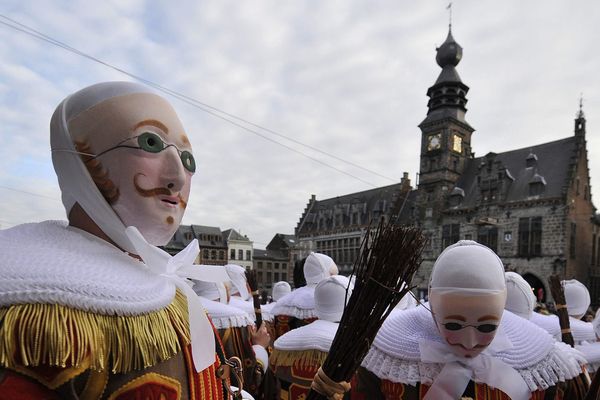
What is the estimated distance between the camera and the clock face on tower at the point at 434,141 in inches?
1236

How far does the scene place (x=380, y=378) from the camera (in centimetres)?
258

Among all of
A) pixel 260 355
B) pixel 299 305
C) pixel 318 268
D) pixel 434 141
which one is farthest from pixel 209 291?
pixel 434 141

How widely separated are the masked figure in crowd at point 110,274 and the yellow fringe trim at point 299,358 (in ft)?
6.81

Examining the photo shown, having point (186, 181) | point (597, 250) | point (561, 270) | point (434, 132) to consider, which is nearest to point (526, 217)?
point (561, 270)

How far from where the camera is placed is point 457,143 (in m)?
31.4

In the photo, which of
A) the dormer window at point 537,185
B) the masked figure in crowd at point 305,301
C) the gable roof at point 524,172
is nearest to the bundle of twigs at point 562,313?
the masked figure in crowd at point 305,301

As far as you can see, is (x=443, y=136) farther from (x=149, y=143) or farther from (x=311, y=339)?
(x=149, y=143)

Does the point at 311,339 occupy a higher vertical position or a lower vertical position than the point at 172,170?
lower

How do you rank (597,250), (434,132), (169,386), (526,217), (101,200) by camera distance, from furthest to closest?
1. (434,132)
2. (597,250)
3. (526,217)
4. (101,200)
5. (169,386)

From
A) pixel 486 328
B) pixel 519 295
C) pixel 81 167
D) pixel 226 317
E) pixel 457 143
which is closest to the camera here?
pixel 81 167

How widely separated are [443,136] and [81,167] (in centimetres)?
3213

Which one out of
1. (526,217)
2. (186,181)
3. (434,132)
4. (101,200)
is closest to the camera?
(101,200)

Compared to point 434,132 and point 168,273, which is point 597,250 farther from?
point 168,273

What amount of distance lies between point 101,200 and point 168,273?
37 centimetres
